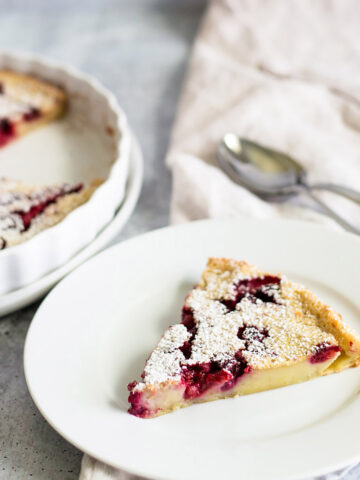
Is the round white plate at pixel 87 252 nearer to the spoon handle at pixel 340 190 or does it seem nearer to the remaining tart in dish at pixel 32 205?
the remaining tart in dish at pixel 32 205

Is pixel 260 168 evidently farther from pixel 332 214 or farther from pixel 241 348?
pixel 241 348

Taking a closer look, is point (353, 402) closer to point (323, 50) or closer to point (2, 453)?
point (2, 453)

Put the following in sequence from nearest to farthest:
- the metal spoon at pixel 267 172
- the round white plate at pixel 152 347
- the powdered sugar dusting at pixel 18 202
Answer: the round white plate at pixel 152 347, the powdered sugar dusting at pixel 18 202, the metal spoon at pixel 267 172

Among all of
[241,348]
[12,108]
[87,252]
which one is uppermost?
[241,348]

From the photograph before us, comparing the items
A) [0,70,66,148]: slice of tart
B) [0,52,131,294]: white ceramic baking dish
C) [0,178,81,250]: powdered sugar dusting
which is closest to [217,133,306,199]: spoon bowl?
[0,52,131,294]: white ceramic baking dish

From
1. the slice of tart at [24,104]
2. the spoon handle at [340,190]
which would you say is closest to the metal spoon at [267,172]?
the spoon handle at [340,190]

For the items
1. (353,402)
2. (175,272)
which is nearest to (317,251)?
(175,272)

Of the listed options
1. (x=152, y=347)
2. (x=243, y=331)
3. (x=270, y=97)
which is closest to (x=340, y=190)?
(x=270, y=97)
